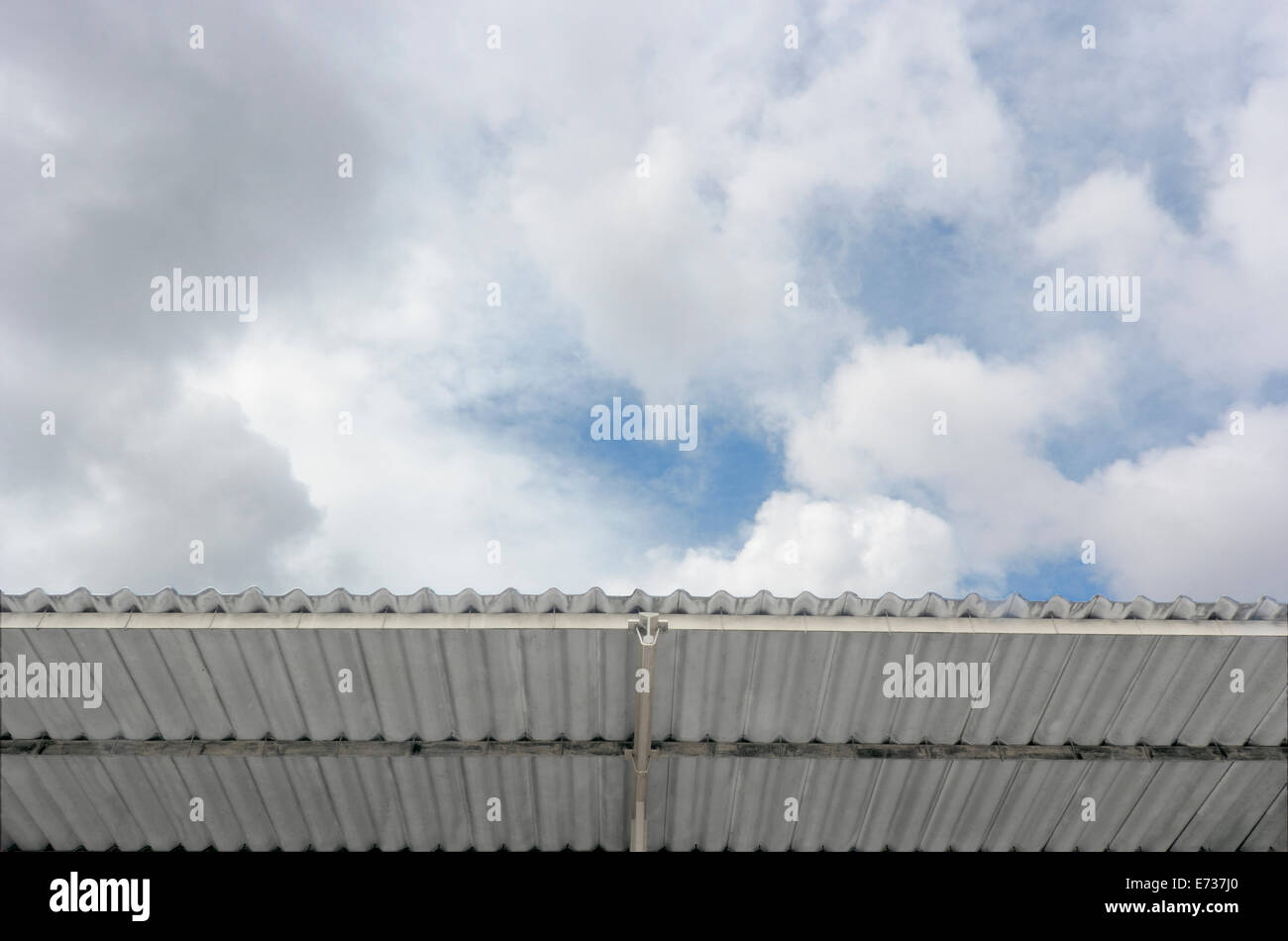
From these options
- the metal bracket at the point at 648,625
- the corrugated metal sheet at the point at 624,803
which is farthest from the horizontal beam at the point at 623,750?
the metal bracket at the point at 648,625

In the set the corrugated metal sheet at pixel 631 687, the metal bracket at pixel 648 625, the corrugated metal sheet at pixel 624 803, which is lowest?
the corrugated metal sheet at pixel 624 803

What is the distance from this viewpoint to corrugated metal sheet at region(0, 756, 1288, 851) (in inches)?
336

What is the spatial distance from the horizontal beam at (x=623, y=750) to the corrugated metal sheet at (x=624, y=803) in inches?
5.6

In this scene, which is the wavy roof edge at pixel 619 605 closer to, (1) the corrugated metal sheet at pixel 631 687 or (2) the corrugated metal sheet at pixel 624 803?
(1) the corrugated metal sheet at pixel 631 687

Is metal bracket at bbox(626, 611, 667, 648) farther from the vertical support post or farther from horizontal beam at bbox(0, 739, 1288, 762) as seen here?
horizontal beam at bbox(0, 739, 1288, 762)

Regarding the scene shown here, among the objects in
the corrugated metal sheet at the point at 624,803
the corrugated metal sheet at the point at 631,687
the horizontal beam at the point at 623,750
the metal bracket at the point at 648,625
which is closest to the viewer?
the metal bracket at the point at 648,625

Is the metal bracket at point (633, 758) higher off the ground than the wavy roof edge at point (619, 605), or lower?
lower

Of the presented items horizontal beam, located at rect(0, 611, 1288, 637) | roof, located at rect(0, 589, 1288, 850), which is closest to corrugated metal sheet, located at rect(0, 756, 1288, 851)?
roof, located at rect(0, 589, 1288, 850)

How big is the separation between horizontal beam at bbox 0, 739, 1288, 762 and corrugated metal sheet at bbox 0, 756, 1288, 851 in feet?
0.46

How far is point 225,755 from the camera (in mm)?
8258

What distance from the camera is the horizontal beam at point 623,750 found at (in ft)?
26.9

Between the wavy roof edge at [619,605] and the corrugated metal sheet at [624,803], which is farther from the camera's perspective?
the corrugated metal sheet at [624,803]
